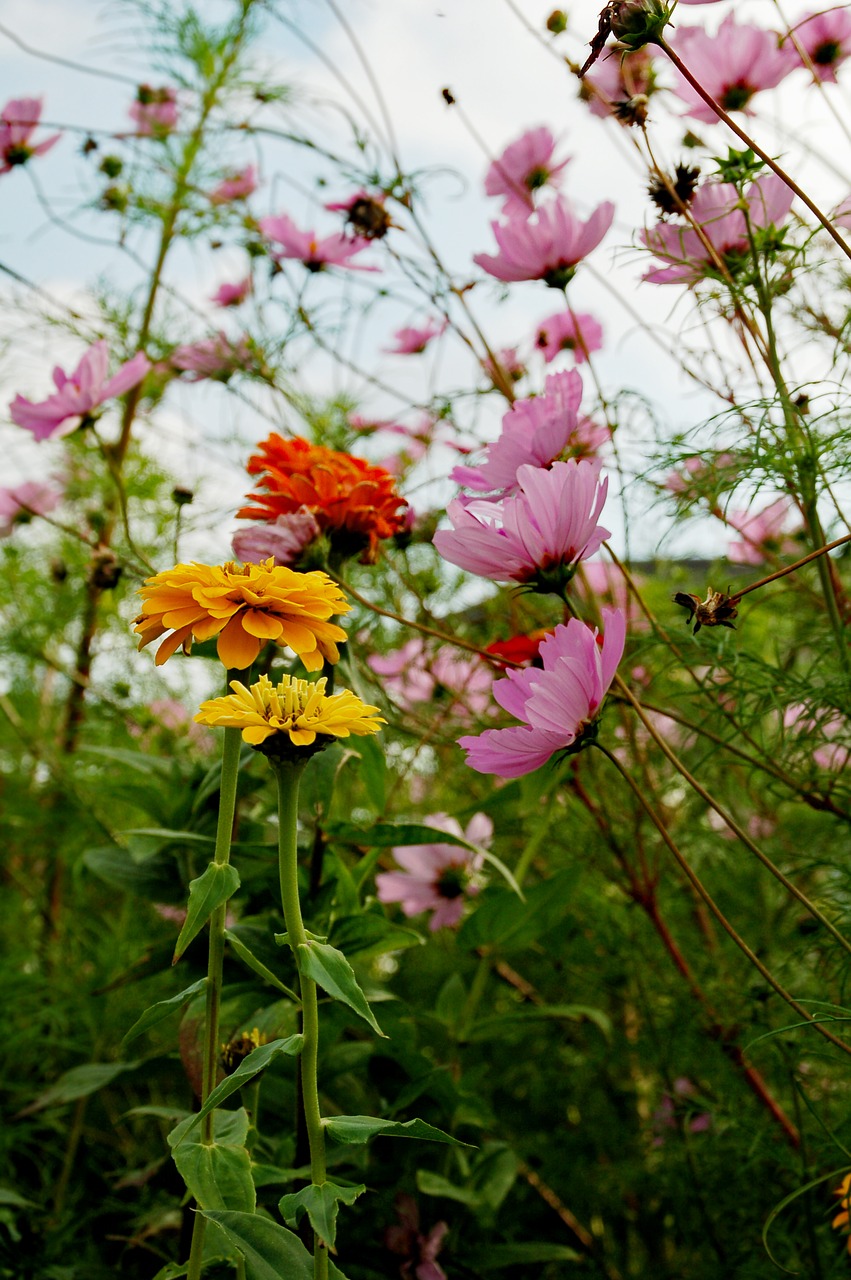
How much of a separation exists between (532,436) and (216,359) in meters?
0.49

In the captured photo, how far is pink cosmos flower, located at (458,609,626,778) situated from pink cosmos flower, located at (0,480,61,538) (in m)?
0.60

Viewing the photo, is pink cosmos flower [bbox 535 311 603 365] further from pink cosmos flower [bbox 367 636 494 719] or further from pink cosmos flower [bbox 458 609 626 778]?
pink cosmos flower [bbox 458 609 626 778]

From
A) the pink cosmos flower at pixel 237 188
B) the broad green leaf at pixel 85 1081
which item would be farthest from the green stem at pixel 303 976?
the pink cosmos flower at pixel 237 188

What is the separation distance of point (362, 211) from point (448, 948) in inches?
24.1

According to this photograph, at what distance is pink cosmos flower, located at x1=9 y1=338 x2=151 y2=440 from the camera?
0.58 m

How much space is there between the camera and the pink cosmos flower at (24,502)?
33.5 inches

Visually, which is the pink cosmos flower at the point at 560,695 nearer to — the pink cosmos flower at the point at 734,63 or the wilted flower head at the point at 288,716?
the wilted flower head at the point at 288,716

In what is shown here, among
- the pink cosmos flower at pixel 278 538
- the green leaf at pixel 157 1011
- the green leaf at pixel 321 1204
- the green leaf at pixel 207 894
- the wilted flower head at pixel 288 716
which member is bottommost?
the green leaf at pixel 321 1204

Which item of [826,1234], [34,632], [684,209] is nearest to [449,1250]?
[826,1234]

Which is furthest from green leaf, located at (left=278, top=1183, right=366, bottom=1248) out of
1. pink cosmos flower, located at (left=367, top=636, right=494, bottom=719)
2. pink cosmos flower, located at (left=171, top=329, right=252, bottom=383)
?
pink cosmos flower, located at (left=171, top=329, right=252, bottom=383)

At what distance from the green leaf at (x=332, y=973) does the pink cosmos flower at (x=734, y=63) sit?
0.46 m

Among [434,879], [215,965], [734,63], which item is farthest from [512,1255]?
[734,63]

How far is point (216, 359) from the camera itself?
32.7 inches

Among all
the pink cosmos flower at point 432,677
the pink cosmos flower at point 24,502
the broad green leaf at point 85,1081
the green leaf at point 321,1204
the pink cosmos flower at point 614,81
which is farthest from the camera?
the pink cosmos flower at point 24,502
